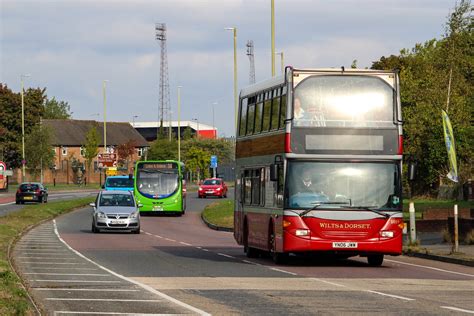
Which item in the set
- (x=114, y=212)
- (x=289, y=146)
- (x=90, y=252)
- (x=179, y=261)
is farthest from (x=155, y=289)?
(x=114, y=212)

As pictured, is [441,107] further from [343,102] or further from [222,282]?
[222,282]

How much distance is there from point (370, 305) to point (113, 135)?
147121mm

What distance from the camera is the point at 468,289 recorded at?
1950 centimetres

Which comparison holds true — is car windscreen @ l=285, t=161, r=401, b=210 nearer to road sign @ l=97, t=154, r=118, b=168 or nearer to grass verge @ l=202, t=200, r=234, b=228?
grass verge @ l=202, t=200, r=234, b=228

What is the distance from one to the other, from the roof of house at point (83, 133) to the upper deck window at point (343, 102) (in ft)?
425

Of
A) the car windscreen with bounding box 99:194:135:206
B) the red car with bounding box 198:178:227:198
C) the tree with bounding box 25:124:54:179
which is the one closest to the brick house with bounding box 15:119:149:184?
the tree with bounding box 25:124:54:179

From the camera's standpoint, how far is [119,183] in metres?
67.6

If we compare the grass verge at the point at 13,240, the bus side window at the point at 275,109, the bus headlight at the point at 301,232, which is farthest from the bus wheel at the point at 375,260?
the grass verge at the point at 13,240

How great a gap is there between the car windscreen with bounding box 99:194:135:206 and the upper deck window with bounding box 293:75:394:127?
20.6 meters

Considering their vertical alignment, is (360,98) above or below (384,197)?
above

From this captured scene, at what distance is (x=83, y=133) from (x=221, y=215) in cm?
10561

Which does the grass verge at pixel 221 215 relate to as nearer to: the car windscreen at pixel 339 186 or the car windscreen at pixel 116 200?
the car windscreen at pixel 116 200

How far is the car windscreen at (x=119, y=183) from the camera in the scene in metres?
67.3

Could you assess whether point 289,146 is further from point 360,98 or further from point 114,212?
point 114,212
